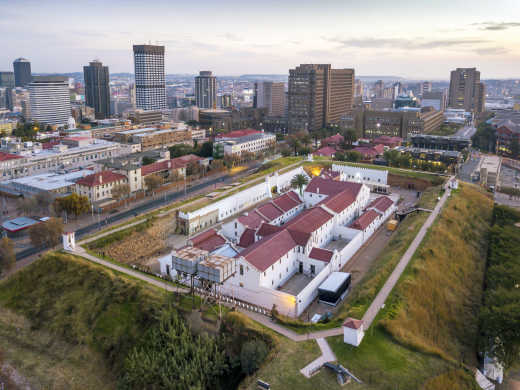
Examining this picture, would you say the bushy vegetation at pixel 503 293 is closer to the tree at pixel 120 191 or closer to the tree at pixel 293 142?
the tree at pixel 120 191

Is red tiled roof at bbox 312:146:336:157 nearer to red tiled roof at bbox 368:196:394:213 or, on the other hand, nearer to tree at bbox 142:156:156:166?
red tiled roof at bbox 368:196:394:213

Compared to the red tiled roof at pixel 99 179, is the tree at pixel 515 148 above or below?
above

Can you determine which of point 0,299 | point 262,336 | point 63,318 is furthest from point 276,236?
point 0,299

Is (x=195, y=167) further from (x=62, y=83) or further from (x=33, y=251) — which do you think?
(x=62, y=83)

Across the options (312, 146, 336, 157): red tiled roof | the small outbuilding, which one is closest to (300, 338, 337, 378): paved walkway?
the small outbuilding

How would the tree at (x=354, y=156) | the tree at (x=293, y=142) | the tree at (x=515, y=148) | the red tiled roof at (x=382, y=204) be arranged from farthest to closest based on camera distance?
the tree at (x=515, y=148) < the tree at (x=293, y=142) < the tree at (x=354, y=156) < the red tiled roof at (x=382, y=204)

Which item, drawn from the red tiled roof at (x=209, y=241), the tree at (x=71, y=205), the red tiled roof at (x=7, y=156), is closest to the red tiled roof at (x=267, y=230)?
the red tiled roof at (x=209, y=241)
